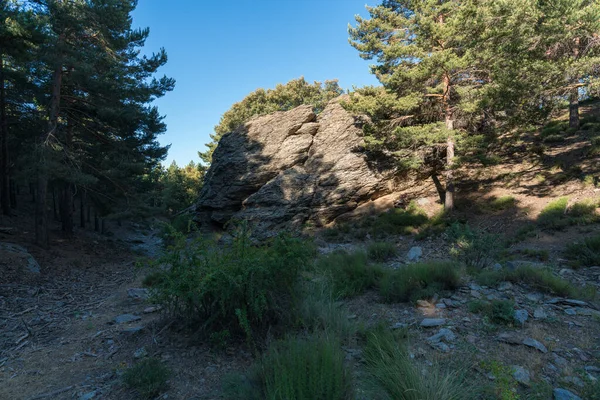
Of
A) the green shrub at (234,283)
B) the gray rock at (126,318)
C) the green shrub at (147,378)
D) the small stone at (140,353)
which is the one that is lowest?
the gray rock at (126,318)

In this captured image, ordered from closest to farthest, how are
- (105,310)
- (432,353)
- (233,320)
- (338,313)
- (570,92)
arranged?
(432,353)
(233,320)
(338,313)
(105,310)
(570,92)

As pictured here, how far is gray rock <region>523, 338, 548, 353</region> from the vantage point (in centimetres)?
317

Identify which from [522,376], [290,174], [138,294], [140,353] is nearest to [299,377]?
[522,376]

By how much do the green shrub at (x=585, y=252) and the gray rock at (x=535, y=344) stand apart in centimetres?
463

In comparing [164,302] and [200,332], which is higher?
[164,302]

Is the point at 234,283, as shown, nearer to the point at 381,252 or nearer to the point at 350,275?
the point at 350,275

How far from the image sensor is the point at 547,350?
3188 mm

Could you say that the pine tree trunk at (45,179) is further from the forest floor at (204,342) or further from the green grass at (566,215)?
the green grass at (566,215)

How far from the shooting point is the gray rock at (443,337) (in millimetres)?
3486

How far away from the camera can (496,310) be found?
3.94 meters

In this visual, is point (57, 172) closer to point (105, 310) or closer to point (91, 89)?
point (91, 89)

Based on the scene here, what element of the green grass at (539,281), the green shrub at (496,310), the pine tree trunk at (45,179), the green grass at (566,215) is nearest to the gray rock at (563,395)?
the green shrub at (496,310)

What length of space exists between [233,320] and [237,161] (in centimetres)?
1479

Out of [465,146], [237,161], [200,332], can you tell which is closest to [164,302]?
[200,332]
